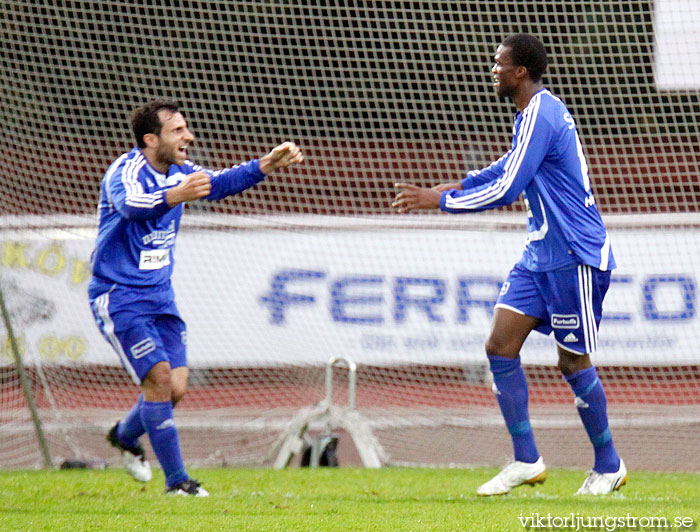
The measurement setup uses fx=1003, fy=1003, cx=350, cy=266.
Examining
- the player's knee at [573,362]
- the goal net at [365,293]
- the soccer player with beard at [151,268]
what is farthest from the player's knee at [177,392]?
the goal net at [365,293]

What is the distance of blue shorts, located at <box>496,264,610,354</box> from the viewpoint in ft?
15.5

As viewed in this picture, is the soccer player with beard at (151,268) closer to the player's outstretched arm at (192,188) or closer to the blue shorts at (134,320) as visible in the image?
the blue shorts at (134,320)

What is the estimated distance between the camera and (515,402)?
4.87 metres

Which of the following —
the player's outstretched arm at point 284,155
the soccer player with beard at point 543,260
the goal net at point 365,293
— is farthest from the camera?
the goal net at point 365,293

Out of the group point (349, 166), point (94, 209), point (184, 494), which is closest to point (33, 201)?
point (94, 209)

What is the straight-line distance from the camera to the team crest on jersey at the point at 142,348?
5.07 metres

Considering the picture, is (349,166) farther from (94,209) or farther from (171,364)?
(171,364)

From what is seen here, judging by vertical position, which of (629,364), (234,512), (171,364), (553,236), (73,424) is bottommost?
(629,364)

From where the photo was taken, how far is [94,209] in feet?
31.0

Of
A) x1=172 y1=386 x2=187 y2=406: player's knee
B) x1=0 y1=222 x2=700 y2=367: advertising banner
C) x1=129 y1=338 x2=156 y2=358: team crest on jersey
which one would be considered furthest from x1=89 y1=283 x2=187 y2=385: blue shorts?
x1=0 y1=222 x2=700 y2=367: advertising banner

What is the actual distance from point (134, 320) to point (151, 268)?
1.02ft

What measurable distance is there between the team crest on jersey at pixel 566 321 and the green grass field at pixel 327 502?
809mm

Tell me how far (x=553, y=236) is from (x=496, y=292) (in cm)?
348

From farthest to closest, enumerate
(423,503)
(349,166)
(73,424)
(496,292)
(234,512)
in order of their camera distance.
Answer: (349,166) → (496,292) → (73,424) → (423,503) → (234,512)
